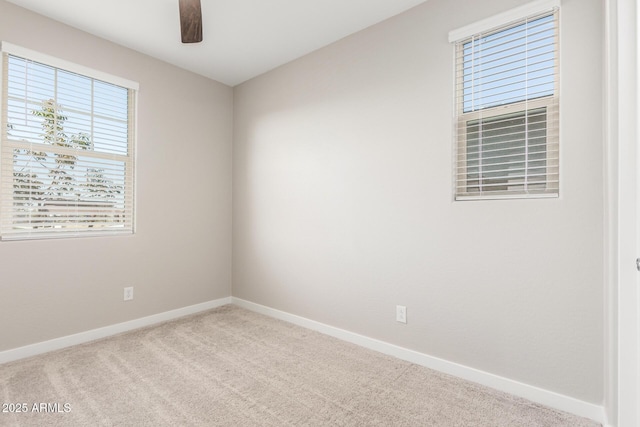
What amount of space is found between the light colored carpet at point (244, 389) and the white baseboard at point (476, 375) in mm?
45

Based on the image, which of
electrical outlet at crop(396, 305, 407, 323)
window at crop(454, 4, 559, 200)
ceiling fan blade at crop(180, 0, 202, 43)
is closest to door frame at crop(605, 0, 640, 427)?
window at crop(454, 4, 559, 200)

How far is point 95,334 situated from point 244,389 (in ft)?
5.33

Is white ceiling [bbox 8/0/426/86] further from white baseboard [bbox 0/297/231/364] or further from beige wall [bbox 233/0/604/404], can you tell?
white baseboard [bbox 0/297/231/364]

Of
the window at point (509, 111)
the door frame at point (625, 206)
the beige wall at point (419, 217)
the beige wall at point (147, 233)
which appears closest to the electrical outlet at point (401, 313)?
the beige wall at point (419, 217)

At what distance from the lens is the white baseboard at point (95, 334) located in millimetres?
2336

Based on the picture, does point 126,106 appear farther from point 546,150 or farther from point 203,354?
point 546,150

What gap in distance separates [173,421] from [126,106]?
265 centimetres

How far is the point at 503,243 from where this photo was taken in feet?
6.42

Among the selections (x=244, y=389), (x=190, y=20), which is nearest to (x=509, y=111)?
(x=190, y=20)

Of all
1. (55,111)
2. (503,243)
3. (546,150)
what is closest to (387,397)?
(503,243)

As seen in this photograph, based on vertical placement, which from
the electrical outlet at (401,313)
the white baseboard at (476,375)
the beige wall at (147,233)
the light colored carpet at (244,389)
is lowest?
the light colored carpet at (244,389)

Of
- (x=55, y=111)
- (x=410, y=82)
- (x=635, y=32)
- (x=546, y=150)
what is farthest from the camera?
(x=55, y=111)

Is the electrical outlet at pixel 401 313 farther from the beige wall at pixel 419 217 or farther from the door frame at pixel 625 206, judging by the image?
the door frame at pixel 625 206

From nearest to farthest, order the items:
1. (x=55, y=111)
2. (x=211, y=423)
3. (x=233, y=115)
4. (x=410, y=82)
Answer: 1. (x=211, y=423)
2. (x=410, y=82)
3. (x=55, y=111)
4. (x=233, y=115)
